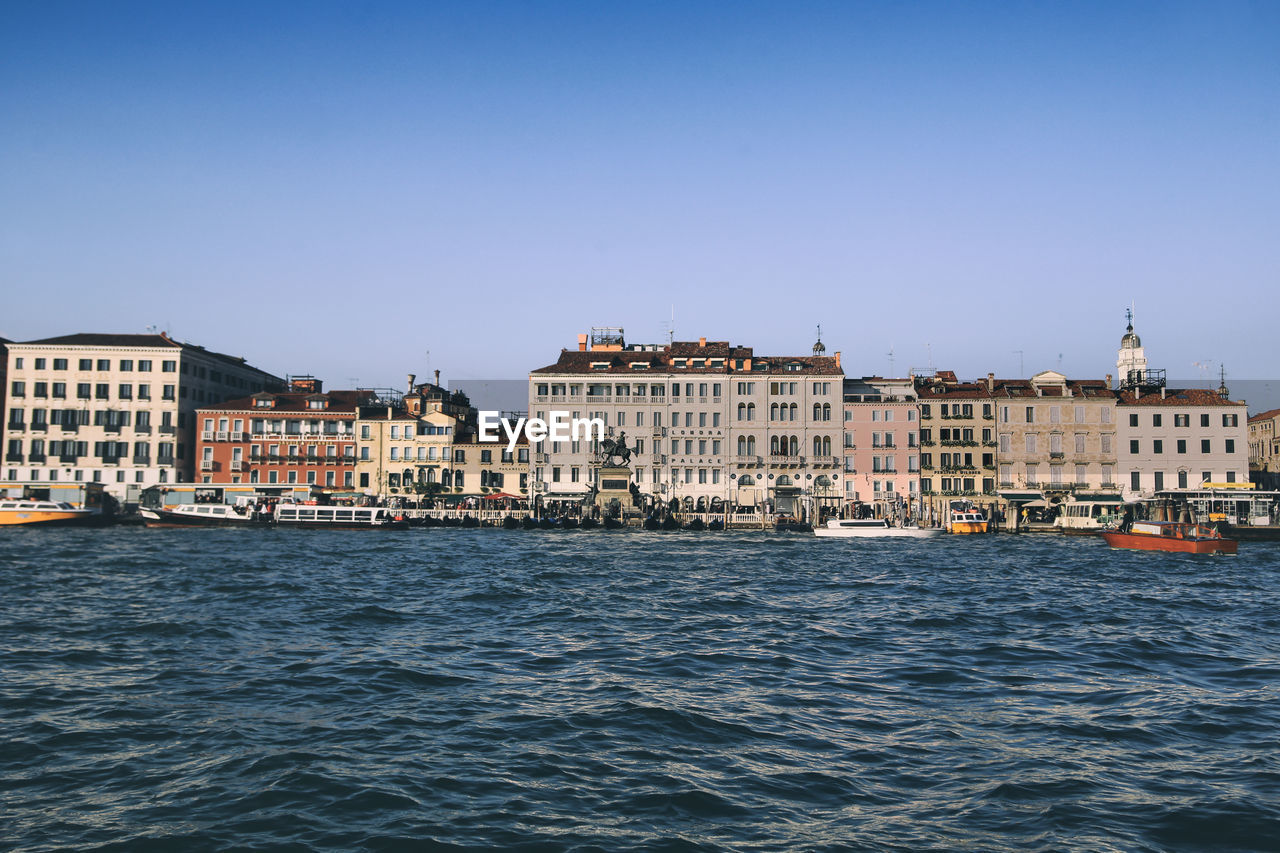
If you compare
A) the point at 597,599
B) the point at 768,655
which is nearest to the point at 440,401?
the point at 597,599

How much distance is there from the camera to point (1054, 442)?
230 feet

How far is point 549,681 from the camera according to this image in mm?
15211

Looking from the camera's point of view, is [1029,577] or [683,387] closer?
[1029,577]

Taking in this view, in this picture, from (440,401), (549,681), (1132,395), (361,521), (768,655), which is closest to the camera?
(549,681)

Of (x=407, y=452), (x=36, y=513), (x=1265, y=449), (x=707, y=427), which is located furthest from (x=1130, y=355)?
Answer: (x=36, y=513)

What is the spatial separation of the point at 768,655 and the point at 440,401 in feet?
201

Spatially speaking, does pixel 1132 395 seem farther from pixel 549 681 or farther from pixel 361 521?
pixel 549 681

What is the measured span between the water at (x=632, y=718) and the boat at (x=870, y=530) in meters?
28.6

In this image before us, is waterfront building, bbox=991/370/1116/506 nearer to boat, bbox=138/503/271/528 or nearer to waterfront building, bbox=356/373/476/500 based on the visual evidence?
waterfront building, bbox=356/373/476/500

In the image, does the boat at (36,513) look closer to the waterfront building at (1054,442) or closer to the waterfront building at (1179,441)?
the waterfront building at (1054,442)

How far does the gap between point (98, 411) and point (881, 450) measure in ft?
200

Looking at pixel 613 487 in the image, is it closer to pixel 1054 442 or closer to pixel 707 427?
pixel 707 427

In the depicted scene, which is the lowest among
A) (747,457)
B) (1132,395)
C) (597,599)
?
(597,599)

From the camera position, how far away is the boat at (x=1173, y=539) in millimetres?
44031
